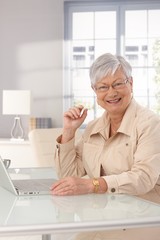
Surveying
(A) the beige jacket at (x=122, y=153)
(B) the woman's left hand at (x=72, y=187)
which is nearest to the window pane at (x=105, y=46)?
(A) the beige jacket at (x=122, y=153)

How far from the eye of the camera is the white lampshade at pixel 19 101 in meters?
5.45

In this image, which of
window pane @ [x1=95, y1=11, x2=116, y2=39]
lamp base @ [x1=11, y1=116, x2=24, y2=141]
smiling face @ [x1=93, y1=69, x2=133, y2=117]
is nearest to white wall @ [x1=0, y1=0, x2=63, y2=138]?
lamp base @ [x1=11, y1=116, x2=24, y2=141]

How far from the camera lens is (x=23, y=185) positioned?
1771mm

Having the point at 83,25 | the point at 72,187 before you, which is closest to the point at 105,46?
the point at 83,25

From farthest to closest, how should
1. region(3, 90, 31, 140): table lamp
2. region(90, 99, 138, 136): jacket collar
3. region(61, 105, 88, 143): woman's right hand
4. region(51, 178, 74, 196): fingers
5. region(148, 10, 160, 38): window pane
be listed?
region(148, 10, 160, 38): window pane
region(3, 90, 31, 140): table lamp
region(61, 105, 88, 143): woman's right hand
region(90, 99, 138, 136): jacket collar
region(51, 178, 74, 196): fingers

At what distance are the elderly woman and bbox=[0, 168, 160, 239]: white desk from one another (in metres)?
0.07

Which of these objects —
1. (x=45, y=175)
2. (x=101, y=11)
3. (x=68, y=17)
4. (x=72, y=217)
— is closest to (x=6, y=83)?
(x=68, y=17)

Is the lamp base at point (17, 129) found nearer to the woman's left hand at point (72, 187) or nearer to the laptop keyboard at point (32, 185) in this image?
the laptop keyboard at point (32, 185)

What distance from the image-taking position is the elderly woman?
162 cm

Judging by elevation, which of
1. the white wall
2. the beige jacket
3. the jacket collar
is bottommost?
the beige jacket

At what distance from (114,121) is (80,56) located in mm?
4310

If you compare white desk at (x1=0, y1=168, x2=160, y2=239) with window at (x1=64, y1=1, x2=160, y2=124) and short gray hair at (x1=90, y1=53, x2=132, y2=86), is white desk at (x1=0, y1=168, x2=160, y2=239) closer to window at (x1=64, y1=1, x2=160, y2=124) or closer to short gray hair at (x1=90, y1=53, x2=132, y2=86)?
short gray hair at (x1=90, y1=53, x2=132, y2=86)

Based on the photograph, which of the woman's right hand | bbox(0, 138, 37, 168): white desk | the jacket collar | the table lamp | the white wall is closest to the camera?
the jacket collar

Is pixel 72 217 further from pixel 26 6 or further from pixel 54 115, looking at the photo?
pixel 26 6
